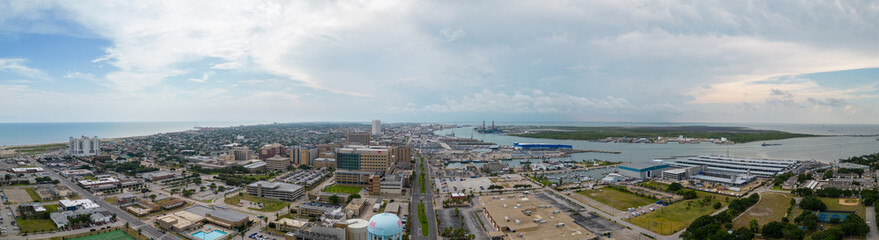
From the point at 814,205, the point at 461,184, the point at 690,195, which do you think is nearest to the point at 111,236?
the point at 461,184

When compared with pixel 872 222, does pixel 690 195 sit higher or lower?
lower

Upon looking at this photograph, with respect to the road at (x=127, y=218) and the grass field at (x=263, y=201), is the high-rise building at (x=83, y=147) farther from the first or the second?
the grass field at (x=263, y=201)

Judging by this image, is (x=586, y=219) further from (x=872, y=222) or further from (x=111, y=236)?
(x=111, y=236)

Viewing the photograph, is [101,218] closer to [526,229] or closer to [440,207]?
[440,207]

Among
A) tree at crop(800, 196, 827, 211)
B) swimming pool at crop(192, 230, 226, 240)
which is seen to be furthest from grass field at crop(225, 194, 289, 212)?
tree at crop(800, 196, 827, 211)

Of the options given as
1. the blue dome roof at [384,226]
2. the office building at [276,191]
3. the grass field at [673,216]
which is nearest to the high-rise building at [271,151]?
the office building at [276,191]

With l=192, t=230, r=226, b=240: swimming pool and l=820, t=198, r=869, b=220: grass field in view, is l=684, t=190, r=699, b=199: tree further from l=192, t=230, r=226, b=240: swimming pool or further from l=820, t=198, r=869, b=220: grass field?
l=192, t=230, r=226, b=240: swimming pool
